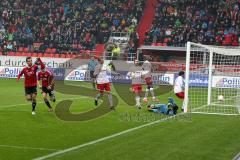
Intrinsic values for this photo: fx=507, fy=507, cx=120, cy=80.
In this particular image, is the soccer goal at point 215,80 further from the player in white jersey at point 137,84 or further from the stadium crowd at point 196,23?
the stadium crowd at point 196,23

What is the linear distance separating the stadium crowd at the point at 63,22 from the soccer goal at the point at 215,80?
42.3 ft

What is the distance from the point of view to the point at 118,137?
12.9 metres

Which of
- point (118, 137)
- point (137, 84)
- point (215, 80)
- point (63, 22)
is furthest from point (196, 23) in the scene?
point (118, 137)

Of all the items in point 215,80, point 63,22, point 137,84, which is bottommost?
point 215,80

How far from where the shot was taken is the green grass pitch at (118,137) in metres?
10.6

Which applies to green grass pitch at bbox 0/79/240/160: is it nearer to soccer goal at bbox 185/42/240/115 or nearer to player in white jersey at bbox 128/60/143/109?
player in white jersey at bbox 128/60/143/109

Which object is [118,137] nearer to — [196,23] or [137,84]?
[137,84]

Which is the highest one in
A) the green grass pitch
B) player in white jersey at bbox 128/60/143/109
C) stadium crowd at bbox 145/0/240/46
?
stadium crowd at bbox 145/0/240/46

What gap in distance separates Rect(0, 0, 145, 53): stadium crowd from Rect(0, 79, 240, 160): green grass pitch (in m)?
25.6

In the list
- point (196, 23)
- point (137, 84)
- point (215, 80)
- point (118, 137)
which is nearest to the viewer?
point (118, 137)

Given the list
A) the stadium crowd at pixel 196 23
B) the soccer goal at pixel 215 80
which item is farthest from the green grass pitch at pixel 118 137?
the stadium crowd at pixel 196 23

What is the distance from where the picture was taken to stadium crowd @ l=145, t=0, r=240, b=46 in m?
A: 40.6

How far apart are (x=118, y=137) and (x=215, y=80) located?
67.0ft

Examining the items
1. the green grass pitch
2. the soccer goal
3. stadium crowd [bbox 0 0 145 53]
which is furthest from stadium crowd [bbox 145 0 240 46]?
the green grass pitch
